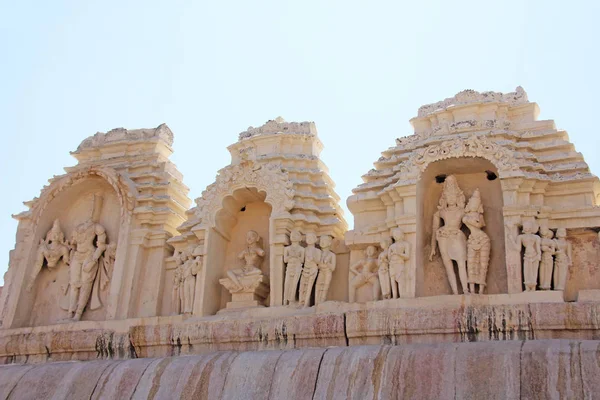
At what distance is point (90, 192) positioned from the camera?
1959 centimetres

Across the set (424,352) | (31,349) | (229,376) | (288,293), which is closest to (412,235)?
(288,293)

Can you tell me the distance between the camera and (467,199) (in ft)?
50.0

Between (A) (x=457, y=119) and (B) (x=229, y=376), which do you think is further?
(A) (x=457, y=119)

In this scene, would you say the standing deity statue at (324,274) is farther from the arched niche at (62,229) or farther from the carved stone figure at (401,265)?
the arched niche at (62,229)

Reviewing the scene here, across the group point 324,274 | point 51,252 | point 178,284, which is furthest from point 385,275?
point 51,252

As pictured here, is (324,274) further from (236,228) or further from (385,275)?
(236,228)

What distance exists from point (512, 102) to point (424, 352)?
726 centimetres

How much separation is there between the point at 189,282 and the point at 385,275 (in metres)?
4.89

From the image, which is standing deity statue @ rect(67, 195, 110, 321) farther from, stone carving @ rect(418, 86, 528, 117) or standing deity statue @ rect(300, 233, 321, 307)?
stone carving @ rect(418, 86, 528, 117)

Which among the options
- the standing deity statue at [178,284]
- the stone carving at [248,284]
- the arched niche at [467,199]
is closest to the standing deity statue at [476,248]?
the arched niche at [467,199]

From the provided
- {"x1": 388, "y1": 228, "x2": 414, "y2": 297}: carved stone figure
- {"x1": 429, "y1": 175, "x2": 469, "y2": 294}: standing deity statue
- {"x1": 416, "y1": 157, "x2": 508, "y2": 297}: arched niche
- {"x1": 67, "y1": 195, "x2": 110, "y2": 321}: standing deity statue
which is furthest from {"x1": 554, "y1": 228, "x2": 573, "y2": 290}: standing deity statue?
{"x1": 67, "y1": 195, "x2": 110, "y2": 321}: standing deity statue

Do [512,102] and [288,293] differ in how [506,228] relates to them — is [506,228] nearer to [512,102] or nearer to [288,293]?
[512,102]

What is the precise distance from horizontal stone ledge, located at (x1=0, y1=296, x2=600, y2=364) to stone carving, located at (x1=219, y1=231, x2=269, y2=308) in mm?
572

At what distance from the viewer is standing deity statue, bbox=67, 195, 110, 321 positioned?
1791 centimetres
